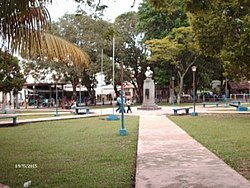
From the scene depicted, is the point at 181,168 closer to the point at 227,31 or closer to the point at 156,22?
the point at 227,31

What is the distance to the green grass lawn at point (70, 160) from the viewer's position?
22.6ft

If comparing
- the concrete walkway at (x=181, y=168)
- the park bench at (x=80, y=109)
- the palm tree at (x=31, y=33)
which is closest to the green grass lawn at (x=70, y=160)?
the concrete walkway at (x=181, y=168)

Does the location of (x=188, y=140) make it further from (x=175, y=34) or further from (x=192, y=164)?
(x=175, y=34)

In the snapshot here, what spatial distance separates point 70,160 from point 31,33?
3.53 m

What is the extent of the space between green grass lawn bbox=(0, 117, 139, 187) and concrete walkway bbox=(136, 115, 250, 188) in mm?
295

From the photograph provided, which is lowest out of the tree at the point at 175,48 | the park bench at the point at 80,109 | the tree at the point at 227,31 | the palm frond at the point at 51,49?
the park bench at the point at 80,109

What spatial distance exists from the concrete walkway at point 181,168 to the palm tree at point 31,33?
2485 mm

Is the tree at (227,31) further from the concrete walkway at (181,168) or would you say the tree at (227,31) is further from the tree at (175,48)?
the tree at (175,48)

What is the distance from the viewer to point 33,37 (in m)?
6.57

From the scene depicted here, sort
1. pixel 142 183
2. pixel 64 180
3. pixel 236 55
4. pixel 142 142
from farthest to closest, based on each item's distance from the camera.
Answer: pixel 236 55 → pixel 142 142 → pixel 64 180 → pixel 142 183

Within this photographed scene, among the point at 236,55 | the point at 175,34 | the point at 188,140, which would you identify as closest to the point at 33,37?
the point at 188,140

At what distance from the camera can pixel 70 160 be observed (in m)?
9.04

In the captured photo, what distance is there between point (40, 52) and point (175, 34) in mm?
36479

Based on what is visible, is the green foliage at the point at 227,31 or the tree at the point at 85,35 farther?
the tree at the point at 85,35
